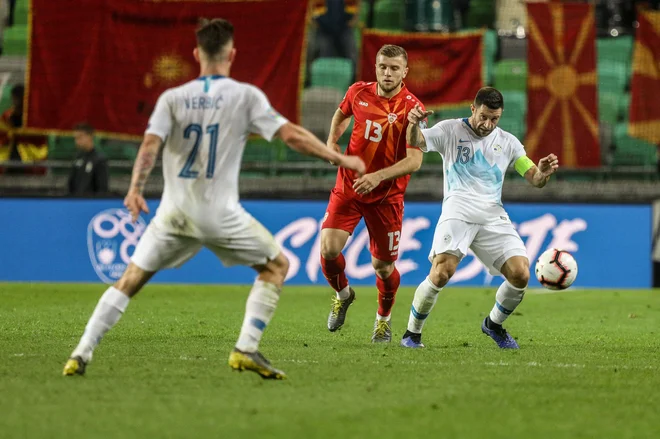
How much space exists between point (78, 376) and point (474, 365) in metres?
2.64

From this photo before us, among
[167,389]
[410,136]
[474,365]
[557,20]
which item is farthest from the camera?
[557,20]

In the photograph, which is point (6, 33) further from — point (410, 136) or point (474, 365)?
point (474, 365)

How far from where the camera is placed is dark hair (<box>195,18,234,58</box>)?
6.48 m

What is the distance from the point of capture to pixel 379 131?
9336 millimetres

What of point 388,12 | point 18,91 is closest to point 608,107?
point 388,12

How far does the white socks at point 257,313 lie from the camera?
21.7 ft


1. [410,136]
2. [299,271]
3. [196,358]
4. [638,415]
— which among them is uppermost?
[410,136]

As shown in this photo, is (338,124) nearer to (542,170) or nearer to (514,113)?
(542,170)

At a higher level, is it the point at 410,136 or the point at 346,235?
the point at 410,136

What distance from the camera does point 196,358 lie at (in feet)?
25.4

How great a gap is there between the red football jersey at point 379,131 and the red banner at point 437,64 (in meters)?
8.89

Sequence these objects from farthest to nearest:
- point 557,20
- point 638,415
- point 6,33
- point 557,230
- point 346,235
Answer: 1. point 6,33
2. point 557,20
3. point 557,230
4. point 346,235
5. point 638,415

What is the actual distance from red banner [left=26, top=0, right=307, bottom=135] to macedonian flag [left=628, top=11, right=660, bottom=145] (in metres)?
5.52

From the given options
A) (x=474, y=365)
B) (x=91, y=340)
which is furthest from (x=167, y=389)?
(x=474, y=365)
